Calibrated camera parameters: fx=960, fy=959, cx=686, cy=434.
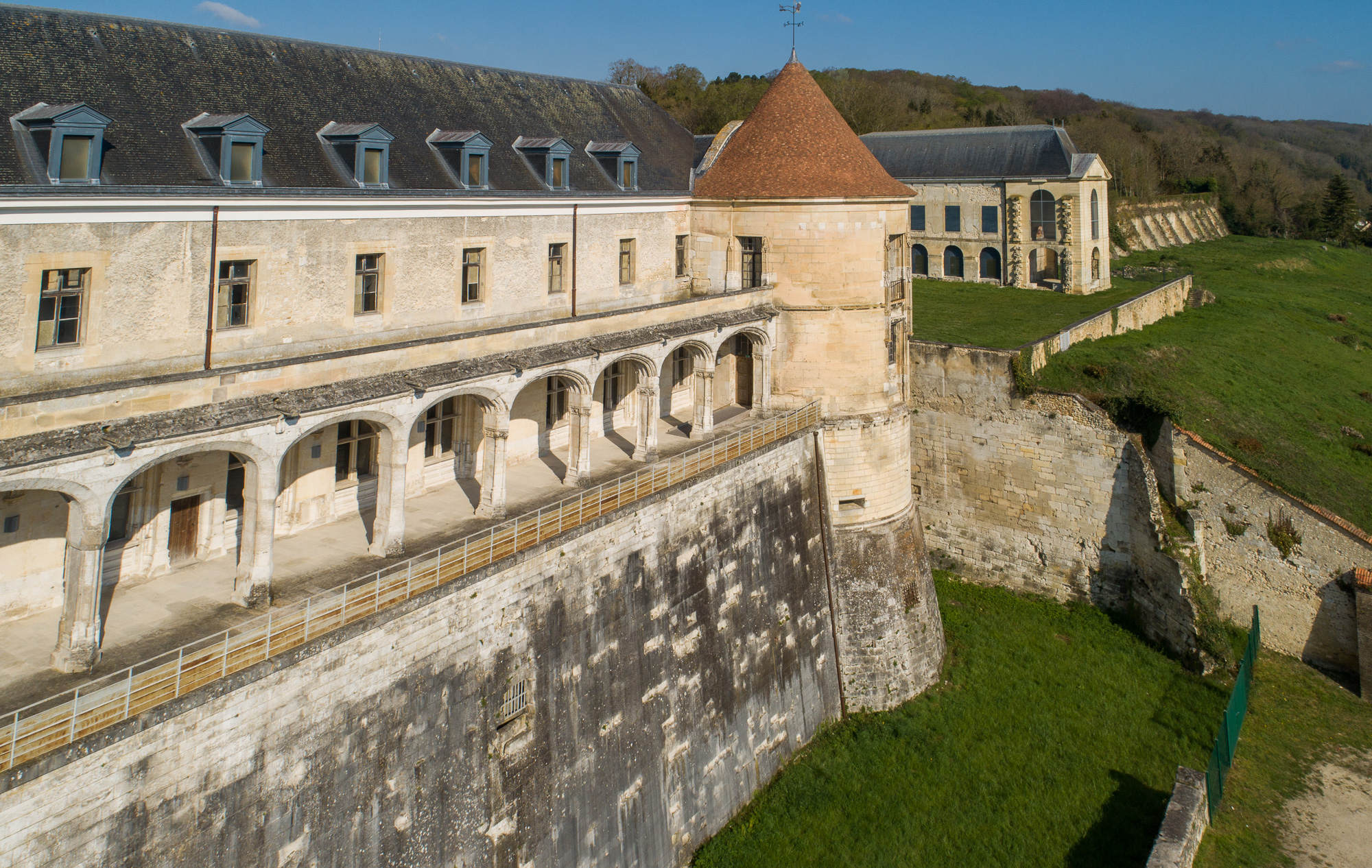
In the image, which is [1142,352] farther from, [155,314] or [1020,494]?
[155,314]

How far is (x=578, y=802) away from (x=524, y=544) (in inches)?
169

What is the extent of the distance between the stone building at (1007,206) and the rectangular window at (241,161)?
31.7 metres

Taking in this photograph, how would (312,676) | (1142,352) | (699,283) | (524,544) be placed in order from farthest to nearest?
(1142,352) < (699,283) < (524,544) < (312,676)

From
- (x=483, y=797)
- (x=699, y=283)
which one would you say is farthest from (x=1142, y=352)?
(x=483, y=797)

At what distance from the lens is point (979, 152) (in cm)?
4644

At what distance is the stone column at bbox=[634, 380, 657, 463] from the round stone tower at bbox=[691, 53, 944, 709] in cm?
434

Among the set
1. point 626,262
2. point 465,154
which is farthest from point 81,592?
point 626,262

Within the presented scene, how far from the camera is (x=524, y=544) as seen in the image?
15508 mm

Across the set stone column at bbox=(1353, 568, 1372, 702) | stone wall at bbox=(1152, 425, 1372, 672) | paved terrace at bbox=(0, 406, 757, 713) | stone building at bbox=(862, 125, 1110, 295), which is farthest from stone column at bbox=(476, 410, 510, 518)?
stone building at bbox=(862, 125, 1110, 295)

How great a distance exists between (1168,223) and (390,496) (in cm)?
6851

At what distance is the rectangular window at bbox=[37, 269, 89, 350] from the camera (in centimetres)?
1341

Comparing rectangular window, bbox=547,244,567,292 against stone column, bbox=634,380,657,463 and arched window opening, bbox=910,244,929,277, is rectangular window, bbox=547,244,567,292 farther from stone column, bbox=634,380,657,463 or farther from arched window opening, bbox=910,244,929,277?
arched window opening, bbox=910,244,929,277

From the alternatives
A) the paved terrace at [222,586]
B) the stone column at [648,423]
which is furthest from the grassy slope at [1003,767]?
the paved terrace at [222,586]

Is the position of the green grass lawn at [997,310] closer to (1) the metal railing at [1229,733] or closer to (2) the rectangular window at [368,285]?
(1) the metal railing at [1229,733]
